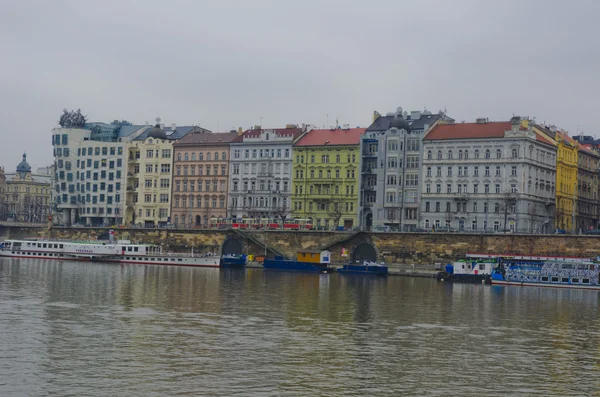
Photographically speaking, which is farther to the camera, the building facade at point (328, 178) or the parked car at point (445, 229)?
the building facade at point (328, 178)

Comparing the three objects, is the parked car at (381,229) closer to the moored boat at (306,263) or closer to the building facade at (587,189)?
the moored boat at (306,263)

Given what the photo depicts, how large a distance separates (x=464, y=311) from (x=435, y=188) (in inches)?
2651

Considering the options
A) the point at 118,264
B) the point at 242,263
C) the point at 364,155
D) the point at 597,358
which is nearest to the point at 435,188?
the point at 364,155

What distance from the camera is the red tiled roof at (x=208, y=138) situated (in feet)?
494

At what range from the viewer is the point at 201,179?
151125 mm

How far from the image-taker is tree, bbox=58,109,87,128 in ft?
552

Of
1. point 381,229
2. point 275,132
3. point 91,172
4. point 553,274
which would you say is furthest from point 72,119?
point 553,274

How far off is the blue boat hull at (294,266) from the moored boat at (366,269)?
2.60 m

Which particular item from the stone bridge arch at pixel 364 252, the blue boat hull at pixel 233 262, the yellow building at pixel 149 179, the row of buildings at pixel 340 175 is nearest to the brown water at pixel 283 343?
the blue boat hull at pixel 233 262

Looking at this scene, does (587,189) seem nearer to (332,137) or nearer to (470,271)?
(332,137)

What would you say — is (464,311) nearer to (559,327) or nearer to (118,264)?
(559,327)

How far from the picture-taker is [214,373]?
3491cm

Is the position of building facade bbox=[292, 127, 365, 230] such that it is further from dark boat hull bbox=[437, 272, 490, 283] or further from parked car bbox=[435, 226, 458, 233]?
dark boat hull bbox=[437, 272, 490, 283]

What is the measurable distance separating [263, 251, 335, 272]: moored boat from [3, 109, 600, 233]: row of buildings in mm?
16451
